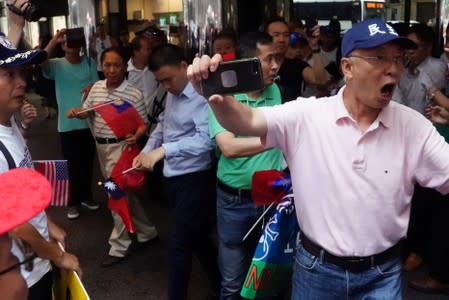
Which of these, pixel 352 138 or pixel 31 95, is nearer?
A: pixel 352 138

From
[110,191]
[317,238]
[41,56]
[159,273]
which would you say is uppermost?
[41,56]

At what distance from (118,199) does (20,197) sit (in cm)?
308

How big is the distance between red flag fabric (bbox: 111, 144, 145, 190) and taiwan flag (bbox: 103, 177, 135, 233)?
0.13 ft

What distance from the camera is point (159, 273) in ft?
14.8

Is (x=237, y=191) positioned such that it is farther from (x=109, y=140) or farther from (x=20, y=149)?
(x=109, y=140)

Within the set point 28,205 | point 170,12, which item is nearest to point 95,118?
point 28,205

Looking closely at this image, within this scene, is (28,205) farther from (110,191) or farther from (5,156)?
(110,191)

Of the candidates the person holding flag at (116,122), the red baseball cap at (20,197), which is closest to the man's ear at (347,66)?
the red baseball cap at (20,197)

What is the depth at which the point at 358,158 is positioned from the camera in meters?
2.04

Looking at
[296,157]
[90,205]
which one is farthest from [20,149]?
[90,205]

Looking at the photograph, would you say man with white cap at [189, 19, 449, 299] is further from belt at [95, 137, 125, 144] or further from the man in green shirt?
belt at [95, 137, 125, 144]

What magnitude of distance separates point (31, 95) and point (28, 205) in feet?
48.8

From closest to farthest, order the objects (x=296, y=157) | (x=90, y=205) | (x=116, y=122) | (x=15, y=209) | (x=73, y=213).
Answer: (x=15, y=209) < (x=296, y=157) < (x=116, y=122) < (x=73, y=213) < (x=90, y=205)

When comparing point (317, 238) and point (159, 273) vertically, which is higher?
point (317, 238)
